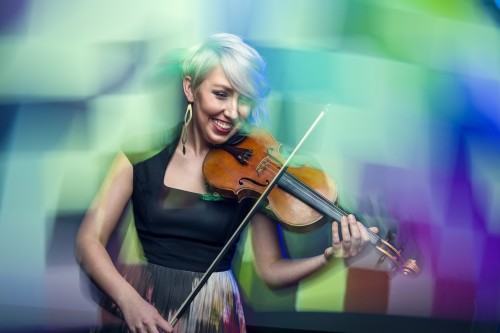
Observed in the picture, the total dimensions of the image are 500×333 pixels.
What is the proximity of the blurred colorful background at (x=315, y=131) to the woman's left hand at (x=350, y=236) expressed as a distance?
17cm

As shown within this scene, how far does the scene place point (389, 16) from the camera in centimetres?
267

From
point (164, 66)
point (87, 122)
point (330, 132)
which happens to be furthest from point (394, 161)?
point (87, 122)

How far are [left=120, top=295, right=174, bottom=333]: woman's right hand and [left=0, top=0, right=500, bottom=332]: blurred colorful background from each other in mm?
230

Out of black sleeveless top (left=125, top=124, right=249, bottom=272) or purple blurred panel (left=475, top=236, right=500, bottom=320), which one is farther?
purple blurred panel (left=475, top=236, right=500, bottom=320)

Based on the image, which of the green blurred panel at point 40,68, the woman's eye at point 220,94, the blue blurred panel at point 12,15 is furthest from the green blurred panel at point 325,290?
the blue blurred panel at point 12,15

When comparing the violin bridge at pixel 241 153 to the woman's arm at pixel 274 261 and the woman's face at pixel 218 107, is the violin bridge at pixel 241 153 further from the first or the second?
the woman's arm at pixel 274 261

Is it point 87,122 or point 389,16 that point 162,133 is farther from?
point 389,16

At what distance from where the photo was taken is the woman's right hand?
7.55 ft

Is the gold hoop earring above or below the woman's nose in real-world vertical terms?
below

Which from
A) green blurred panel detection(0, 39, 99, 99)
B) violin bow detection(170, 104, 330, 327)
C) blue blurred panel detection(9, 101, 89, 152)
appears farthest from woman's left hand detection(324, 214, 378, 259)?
green blurred panel detection(0, 39, 99, 99)

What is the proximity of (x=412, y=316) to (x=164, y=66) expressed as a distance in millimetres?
1389

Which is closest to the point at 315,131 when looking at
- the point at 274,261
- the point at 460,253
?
the point at 274,261

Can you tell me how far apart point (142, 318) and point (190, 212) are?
409mm

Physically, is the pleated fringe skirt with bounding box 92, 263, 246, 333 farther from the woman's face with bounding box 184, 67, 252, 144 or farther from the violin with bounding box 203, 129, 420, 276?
the woman's face with bounding box 184, 67, 252, 144
